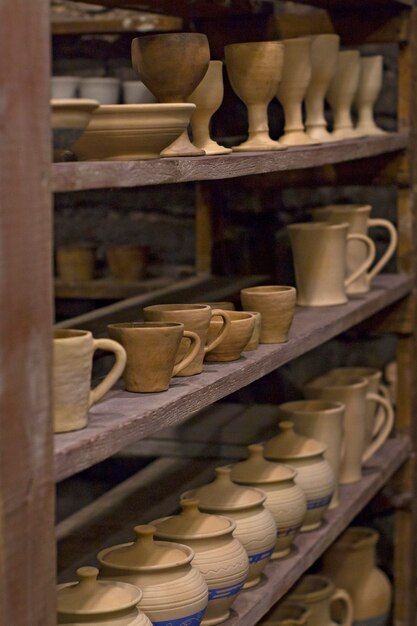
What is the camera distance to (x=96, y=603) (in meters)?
1.52

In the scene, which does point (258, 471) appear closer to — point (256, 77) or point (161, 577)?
point (161, 577)

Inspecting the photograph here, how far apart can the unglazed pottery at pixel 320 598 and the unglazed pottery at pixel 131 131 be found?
4.43 feet

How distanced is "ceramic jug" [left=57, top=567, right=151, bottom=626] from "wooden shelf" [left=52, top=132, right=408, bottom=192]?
52cm

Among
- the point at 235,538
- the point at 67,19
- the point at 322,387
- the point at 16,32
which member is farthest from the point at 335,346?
the point at 16,32

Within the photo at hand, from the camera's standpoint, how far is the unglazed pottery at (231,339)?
1.91m

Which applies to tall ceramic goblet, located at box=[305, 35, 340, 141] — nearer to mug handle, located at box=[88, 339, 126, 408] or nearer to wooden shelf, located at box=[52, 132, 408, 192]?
wooden shelf, located at box=[52, 132, 408, 192]

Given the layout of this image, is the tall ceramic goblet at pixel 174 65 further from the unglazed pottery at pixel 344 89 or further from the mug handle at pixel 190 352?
the unglazed pottery at pixel 344 89

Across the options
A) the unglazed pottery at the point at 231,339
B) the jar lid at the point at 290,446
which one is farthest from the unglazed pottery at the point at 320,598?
the unglazed pottery at the point at 231,339

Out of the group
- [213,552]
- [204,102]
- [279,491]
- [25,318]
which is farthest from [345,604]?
[25,318]

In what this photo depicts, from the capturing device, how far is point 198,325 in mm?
1785

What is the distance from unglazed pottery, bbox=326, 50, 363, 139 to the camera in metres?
2.76

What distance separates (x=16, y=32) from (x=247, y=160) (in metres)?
0.78

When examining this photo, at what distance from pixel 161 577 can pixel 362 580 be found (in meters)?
1.41

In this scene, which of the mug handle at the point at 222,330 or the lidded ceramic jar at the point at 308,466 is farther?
the lidded ceramic jar at the point at 308,466
